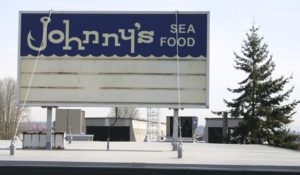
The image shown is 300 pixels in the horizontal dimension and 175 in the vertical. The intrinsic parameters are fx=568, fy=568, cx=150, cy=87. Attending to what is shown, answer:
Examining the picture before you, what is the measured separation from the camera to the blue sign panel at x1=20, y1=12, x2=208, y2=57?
1783 centimetres

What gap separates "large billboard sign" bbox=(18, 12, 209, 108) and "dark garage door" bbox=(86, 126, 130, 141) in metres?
33.7

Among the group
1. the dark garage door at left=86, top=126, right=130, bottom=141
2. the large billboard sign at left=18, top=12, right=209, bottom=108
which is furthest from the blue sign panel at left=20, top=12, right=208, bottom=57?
the dark garage door at left=86, top=126, right=130, bottom=141

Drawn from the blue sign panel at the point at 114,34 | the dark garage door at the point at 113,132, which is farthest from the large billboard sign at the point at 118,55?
the dark garage door at the point at 113,132

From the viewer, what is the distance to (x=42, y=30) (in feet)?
59.1

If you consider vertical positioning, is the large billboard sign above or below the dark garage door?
above

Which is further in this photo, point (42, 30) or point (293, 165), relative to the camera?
point (42, 30)

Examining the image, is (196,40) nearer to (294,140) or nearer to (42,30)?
(42,30)

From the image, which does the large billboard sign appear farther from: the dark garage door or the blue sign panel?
the dark garage door

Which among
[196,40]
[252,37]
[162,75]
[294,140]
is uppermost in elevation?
[252,37]

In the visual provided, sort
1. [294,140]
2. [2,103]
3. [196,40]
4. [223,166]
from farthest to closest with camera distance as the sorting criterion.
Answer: [2,103] → [294,140] → [196,40] → [223,166]

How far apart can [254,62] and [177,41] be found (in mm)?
→ 37003

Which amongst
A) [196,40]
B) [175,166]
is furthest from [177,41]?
[175,166]

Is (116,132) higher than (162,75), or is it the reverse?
(162,75)

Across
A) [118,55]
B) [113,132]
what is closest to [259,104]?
[113,132]
